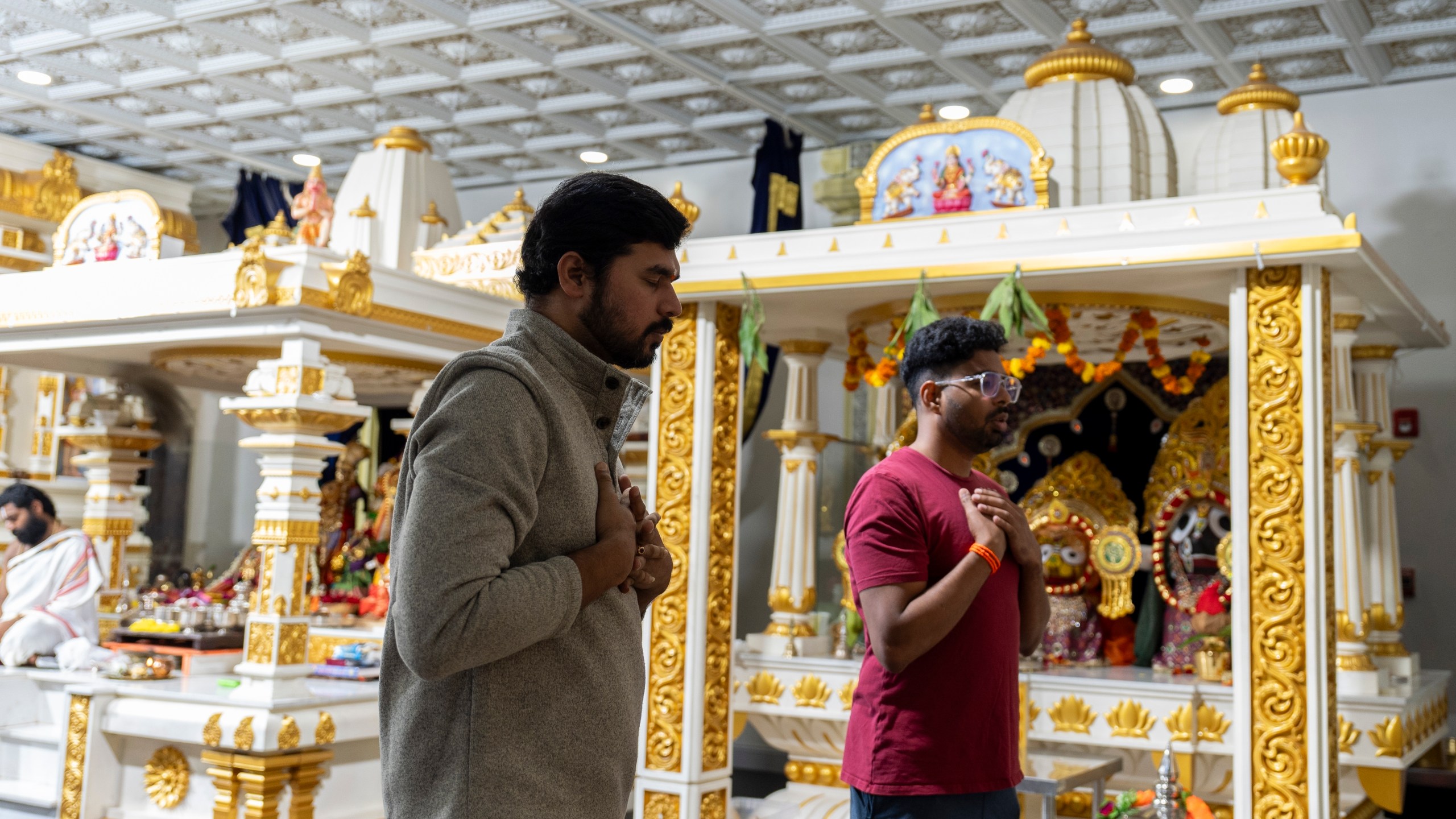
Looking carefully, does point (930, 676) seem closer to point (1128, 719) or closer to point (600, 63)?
point (1128, 719)

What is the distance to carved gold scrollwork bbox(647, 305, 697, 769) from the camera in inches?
234

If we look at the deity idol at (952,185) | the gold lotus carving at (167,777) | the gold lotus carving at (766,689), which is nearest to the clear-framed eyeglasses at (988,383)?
the deity idol at (952,185)

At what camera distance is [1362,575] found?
704 centimetres

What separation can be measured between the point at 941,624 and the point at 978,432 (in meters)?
Result: 0.47

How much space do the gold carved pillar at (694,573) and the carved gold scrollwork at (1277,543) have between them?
2187 mm

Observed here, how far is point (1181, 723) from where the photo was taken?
6336 mm

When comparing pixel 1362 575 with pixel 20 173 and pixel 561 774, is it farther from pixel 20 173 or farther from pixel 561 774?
pixel 20 173

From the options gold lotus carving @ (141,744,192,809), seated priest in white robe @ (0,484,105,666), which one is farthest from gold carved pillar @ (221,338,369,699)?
seated priest in white robe @ (0,484,105,666)

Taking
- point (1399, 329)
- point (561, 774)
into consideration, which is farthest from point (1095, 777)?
point (1399, 329)

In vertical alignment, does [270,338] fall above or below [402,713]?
above

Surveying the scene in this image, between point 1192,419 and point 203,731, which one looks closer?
point 203,731

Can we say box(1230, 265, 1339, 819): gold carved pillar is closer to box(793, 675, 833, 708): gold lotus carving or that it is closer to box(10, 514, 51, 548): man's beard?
box(793, 675, 833, 708): gold lotus carving

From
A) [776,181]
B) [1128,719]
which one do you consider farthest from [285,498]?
[776,181]

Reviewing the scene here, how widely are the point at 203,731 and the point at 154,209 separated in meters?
2.91
